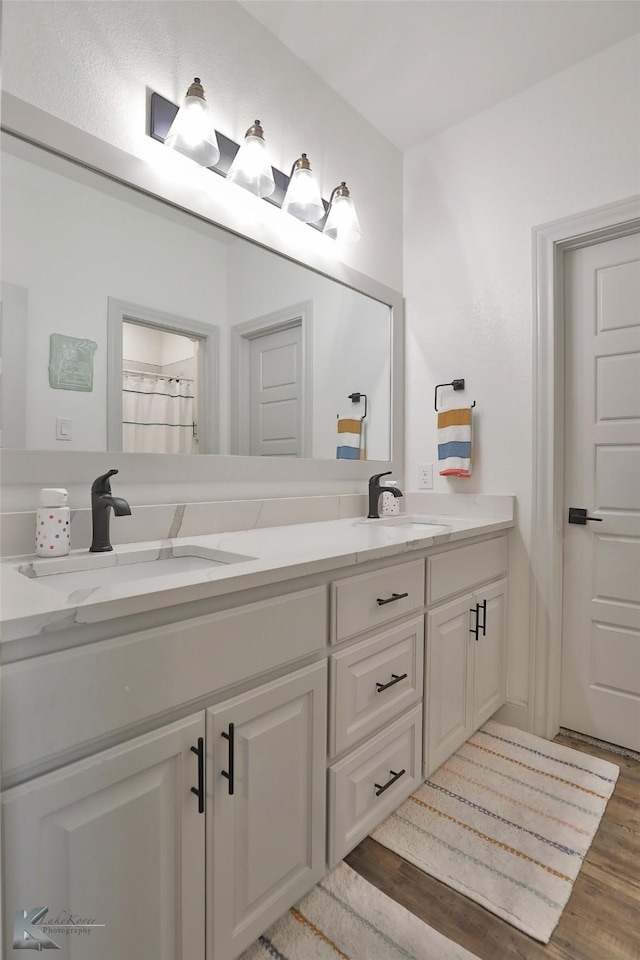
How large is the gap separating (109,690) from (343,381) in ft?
5.24

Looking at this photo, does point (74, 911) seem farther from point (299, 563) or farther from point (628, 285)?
point (628, 285)

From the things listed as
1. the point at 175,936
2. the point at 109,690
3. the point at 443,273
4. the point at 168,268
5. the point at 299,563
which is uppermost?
the point at 443,273

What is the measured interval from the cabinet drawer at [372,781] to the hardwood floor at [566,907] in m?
0.12

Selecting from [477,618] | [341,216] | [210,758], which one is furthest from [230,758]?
[341,216]

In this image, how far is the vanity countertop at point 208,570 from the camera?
0.73 meters

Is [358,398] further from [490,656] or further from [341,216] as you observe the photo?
[490,656]

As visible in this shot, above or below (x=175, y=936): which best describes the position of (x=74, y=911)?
above

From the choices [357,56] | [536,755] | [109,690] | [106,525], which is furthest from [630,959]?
[357,56]

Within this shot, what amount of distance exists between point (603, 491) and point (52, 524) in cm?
191

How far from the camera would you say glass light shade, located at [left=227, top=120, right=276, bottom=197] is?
1633 millimetres

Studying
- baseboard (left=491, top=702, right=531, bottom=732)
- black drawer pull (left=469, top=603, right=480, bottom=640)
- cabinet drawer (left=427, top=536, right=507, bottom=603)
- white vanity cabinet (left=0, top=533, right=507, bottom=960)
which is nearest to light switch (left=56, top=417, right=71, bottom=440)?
white vanity cabinet (left=0, top=533, right=507, bottom=960)

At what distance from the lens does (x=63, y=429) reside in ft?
4.20

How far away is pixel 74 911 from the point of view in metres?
0.75

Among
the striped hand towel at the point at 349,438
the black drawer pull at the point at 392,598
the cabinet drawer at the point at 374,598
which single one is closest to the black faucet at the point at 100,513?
the cabinet drawer at the point at 374,598
